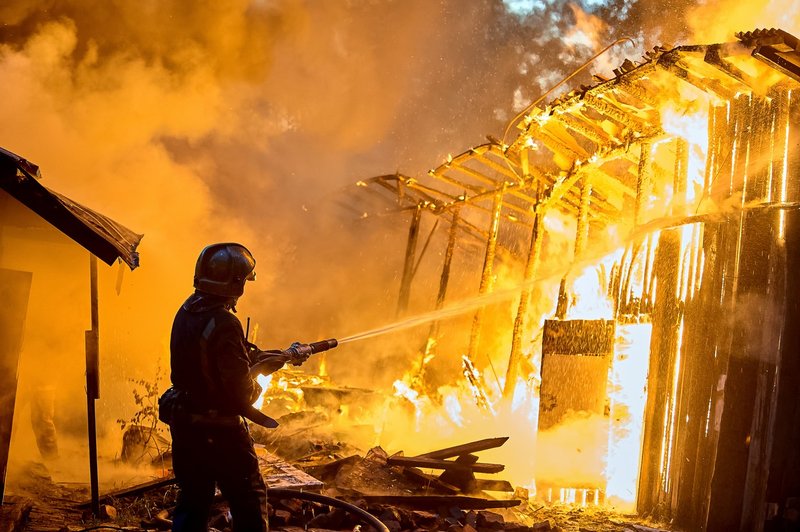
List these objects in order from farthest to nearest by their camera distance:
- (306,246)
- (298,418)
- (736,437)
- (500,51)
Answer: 1. (306,246)
2. (500,51)
3. (298,418)
4. (736,437)

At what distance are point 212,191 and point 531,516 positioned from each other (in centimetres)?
1473

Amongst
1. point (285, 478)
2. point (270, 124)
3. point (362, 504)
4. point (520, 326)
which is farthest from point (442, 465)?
point (270, 124)

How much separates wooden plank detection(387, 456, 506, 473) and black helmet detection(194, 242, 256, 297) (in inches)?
195

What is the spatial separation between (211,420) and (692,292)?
6.40 metres

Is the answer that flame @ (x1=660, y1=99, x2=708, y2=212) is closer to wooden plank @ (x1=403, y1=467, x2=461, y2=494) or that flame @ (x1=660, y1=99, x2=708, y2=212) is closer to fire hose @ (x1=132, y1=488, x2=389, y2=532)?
wooden plank @ (x1=403, y1=467, x2=461, y2=494)

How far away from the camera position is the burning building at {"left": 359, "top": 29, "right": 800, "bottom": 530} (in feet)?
20.8

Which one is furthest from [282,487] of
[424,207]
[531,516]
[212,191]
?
[212,191]

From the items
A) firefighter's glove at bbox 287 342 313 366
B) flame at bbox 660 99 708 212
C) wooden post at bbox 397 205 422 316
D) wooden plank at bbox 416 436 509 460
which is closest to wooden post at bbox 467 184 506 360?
wooden post at bbox 397 205 422 316

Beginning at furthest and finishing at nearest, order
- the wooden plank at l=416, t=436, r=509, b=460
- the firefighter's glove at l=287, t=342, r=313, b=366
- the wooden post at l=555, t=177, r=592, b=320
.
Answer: the wooden post at l=555, t=177, r=592, b=320
the wooden plank at l=416, t=436, r=509, b=460
the firefighter's glove at l=287, t=342, r=313, b=366

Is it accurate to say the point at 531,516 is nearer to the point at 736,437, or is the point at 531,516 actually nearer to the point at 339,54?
the point at 736,437

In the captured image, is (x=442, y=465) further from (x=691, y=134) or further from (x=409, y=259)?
(x=409, y=259)

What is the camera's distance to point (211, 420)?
427 centimetres

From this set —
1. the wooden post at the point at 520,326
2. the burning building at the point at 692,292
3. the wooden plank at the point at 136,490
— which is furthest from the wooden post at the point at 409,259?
the wooden plank at the point at 136,490

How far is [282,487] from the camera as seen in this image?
22.7 ft
